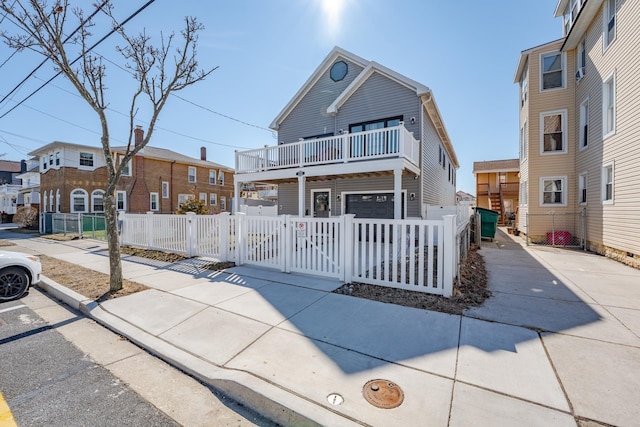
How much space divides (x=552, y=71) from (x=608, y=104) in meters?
4.29

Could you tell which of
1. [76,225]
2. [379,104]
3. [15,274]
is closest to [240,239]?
[15,274]

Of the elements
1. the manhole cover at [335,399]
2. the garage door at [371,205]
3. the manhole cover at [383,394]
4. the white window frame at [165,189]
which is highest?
the white window frame at [165,189]

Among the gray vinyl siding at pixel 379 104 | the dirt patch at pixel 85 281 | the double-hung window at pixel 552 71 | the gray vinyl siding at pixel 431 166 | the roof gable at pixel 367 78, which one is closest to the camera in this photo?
the dirt patch at pixel 85 281

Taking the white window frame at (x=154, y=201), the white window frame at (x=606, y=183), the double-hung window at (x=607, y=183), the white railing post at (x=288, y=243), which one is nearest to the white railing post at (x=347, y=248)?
the white railing post at (x=288, y=243)

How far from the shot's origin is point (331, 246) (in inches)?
233

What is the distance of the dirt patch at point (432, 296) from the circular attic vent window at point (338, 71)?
10.6 m

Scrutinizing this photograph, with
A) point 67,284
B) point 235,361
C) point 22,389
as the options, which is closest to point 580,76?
point 235,361

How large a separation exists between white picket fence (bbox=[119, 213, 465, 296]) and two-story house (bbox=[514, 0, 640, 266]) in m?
6.48

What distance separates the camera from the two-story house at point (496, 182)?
26.6m

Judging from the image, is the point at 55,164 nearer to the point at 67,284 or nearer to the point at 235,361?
the point at 67,284

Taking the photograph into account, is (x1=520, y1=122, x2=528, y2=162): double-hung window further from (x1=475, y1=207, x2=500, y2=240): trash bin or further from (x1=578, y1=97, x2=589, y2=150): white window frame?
(x1=475, y1=207, x2=500, y2=240): trash bin

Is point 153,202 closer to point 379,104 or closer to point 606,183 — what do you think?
point 379,104

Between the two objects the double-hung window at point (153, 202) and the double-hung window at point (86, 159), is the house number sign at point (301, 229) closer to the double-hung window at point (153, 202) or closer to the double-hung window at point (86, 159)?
the double-hung window at point (153, 202)

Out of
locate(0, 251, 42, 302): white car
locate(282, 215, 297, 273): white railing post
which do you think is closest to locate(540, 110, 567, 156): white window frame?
locate(282, 215, 297, 273): white railing post
